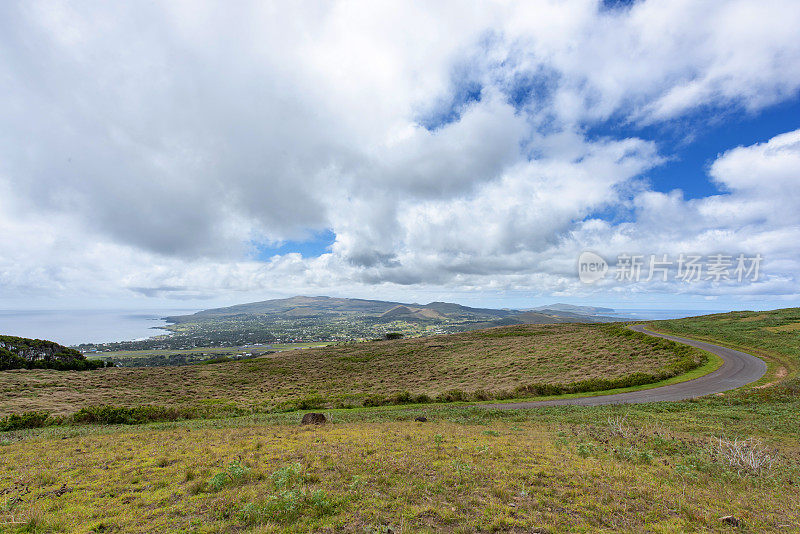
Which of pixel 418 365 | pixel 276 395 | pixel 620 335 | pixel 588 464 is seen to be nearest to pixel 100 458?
pixel 588 464

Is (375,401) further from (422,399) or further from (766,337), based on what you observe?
(766,337)

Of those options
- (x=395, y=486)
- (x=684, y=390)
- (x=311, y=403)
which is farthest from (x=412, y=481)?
(x=684, y=390)

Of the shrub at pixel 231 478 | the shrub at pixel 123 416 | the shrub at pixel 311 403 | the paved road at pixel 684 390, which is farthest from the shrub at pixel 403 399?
the shrub at pixel 231 478

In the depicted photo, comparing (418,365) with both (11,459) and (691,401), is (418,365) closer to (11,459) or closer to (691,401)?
(691,401)

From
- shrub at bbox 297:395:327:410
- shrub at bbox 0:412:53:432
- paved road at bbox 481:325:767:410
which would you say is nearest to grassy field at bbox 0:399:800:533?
paved road at bbox 481:325:767:410

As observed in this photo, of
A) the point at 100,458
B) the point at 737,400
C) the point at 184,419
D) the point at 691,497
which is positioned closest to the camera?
the point at 691,497

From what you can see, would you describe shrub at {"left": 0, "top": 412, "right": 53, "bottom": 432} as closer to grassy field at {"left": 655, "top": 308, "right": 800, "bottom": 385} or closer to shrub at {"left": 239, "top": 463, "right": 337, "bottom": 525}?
shrub at {"left": 239, "top": 463, "right": 337, "bottom": 525}

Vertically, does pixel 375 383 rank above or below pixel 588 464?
below

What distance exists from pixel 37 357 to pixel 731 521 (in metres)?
109

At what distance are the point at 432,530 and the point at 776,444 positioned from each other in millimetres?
18557

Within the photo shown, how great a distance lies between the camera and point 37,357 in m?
66.8

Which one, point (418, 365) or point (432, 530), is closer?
point (432, 530)

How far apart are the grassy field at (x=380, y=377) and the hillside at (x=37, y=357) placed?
11.2m

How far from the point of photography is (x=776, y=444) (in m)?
14.1
